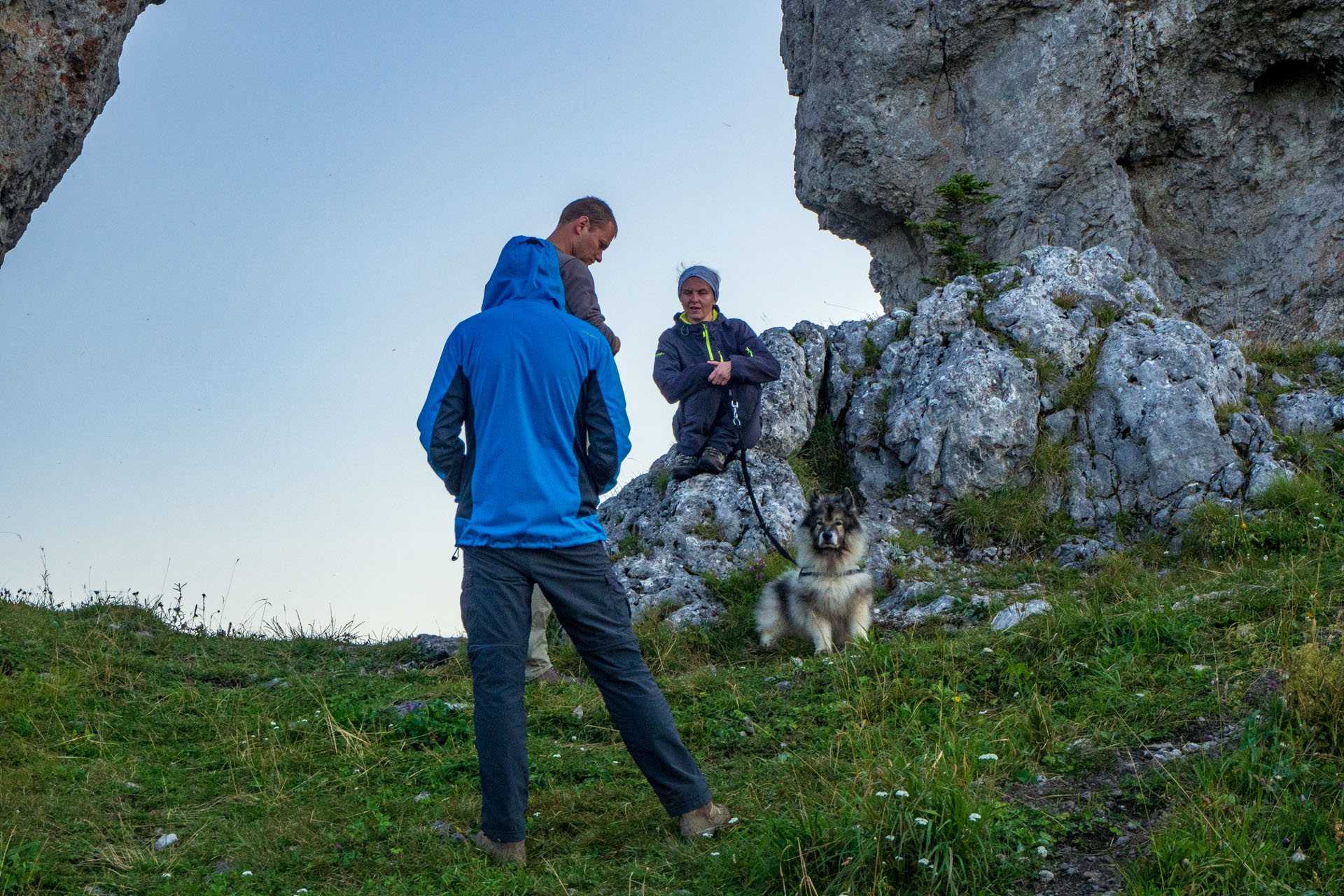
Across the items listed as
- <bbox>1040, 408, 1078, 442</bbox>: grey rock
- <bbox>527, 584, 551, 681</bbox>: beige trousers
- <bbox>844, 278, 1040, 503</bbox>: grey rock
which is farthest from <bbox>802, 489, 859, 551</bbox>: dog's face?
→ <bbox>1040, 408, 1078, 442</bbox>: grey rock

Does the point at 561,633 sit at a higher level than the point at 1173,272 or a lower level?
lower

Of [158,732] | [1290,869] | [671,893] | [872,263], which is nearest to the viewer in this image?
[1290,869]

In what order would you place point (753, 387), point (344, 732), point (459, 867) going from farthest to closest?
point (753, 387), point (344, 732), point (459, 867)

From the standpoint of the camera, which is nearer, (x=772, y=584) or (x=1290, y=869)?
(x=1290, y=869)

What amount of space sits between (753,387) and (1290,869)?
289 inches

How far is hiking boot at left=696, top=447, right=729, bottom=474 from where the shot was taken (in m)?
10.8

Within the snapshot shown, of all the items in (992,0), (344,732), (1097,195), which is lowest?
(344,732)

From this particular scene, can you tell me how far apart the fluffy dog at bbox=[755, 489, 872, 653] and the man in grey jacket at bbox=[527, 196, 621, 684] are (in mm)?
1921

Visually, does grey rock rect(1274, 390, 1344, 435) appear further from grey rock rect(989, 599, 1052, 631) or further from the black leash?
the black leash

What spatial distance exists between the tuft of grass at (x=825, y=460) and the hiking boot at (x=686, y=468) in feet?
3.72

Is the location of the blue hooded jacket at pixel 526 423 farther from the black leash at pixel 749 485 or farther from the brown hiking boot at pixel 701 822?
the black leash at pixel 749 485

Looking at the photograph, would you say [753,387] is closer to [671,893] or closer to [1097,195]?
[671,893]

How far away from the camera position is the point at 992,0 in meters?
19.4

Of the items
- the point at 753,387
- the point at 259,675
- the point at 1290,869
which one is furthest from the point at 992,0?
the point at 1290,869
